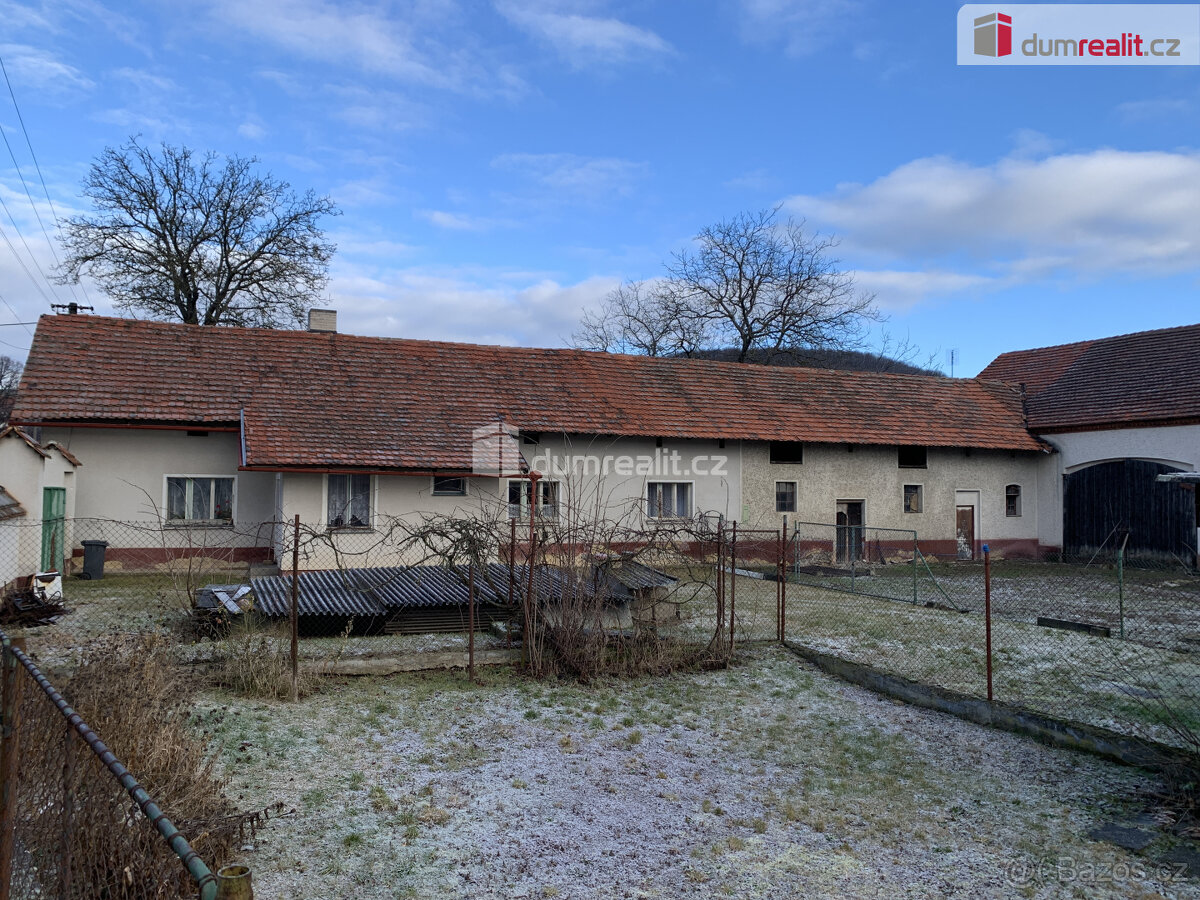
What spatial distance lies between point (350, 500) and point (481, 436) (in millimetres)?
3270

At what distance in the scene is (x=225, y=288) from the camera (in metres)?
31.6

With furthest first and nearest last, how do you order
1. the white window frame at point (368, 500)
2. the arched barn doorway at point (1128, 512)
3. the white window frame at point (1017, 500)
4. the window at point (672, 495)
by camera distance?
the white window frame at point (1017, 500)
the window at point (672, 495)
the arched barn doorway at point (1128, 512)
the white window frame at point (368, 500)

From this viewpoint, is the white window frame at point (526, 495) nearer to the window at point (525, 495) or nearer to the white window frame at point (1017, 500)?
the window at point (525, 495)

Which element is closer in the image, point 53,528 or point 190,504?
point 53,528

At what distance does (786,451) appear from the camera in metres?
22.6

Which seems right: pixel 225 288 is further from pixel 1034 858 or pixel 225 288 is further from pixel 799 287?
pixel 1034 858

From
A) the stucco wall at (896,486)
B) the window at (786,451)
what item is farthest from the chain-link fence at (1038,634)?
the window at (786,451)

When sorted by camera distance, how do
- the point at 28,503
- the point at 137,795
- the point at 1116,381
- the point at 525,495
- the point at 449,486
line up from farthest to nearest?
the point at 1116,381 → the point at 525,495 → the point at 449,486 → the point at 28,503 → the point at 137,795

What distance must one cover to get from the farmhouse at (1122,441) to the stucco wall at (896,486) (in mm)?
964

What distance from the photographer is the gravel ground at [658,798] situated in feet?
15.4

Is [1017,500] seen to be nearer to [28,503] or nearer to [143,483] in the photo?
[143,483]

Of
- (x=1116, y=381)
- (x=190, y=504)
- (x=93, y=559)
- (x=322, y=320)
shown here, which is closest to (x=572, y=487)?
(x=190, y=504)

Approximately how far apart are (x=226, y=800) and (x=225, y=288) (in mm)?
30025

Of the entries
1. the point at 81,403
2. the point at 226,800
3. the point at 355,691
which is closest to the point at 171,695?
the point at 226,800
